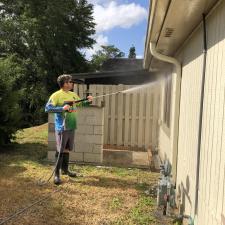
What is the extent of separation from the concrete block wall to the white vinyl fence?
2786 mm

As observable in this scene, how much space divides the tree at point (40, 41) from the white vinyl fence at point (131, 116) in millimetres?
15017

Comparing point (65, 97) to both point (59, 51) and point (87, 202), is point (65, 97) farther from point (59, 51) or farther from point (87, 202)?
point (59, 51)

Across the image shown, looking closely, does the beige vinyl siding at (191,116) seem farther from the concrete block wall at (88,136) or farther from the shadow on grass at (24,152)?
the shadow on grass at (24,152)

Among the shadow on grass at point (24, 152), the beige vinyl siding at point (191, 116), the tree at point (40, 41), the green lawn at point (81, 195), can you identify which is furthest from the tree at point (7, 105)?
the tree at point (40, 41)

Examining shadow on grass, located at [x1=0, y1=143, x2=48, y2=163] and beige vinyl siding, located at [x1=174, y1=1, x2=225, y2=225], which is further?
shadow on grass, located at [x1=0, y1=143, x2=48, y2=163]

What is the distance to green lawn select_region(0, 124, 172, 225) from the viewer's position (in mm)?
4656

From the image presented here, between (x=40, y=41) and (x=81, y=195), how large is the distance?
2419 centimetres

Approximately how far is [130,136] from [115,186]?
4520mm

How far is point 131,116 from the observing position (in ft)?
35.1

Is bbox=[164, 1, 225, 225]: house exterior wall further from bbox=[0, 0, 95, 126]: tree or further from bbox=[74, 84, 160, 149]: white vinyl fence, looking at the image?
bbox=[0, 0, 95, 126]: tree

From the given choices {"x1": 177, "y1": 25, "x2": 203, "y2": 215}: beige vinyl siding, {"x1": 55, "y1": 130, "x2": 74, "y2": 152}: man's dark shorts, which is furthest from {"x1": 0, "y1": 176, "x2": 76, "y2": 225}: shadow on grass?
{"x1": 177, "y1": 25, "x2": 203, "y2": 215}: beige vinyl siding

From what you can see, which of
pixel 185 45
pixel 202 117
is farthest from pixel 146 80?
pixel 202 117

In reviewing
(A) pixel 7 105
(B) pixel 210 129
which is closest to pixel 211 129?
(B) pixel 210 129

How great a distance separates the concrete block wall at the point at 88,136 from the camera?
7984 mm
